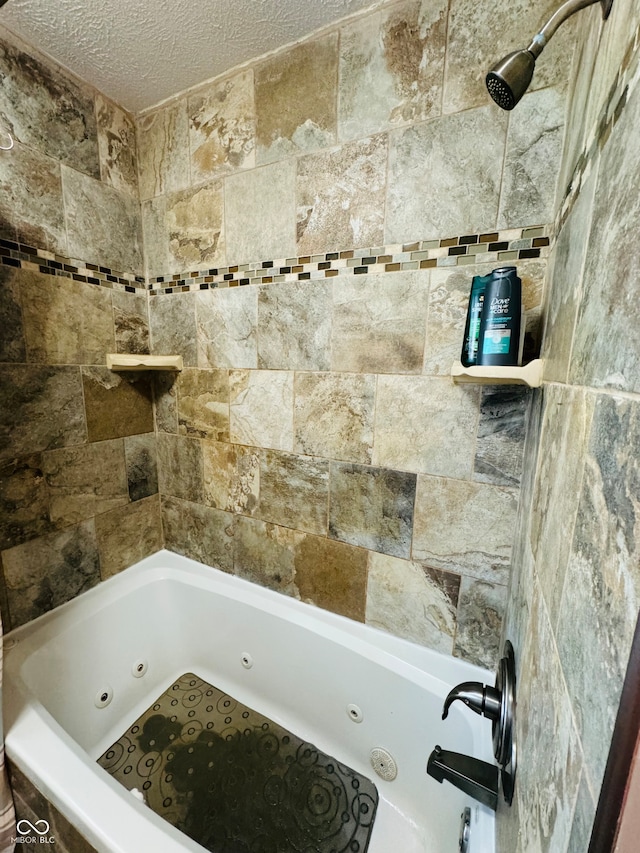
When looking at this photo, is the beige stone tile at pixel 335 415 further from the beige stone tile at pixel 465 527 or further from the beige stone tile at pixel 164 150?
the beige stone tile at pixel 164 150

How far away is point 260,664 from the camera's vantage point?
1355mm

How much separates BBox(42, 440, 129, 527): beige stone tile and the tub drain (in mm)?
1368

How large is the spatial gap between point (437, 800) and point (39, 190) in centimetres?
233

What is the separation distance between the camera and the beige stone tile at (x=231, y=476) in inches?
54.1

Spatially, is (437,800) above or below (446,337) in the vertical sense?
below

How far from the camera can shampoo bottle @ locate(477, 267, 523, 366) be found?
2.55ft

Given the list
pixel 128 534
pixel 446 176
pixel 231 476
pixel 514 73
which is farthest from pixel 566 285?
pixel 128 534

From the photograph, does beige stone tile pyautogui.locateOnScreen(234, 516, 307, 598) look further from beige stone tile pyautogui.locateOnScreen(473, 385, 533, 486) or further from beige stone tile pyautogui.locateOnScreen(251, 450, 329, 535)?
beige stone tile pyautogui.locateOnScreen(473, 385, 533, 486)

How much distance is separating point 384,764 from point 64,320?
75.8 inches

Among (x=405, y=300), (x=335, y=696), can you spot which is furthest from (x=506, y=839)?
(x=405, y=300)

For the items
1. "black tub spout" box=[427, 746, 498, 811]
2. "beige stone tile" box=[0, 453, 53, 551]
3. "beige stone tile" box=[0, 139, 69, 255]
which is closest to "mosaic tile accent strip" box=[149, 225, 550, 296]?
"beige stone tile" box=[0, 139, 69, 255]

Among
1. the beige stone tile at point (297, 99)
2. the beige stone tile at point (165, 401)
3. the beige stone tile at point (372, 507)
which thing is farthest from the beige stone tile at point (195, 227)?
the beige stone tile at point (372, 507)

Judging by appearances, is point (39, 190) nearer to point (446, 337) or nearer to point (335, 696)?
point (446, 337)

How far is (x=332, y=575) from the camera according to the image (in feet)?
4.16
